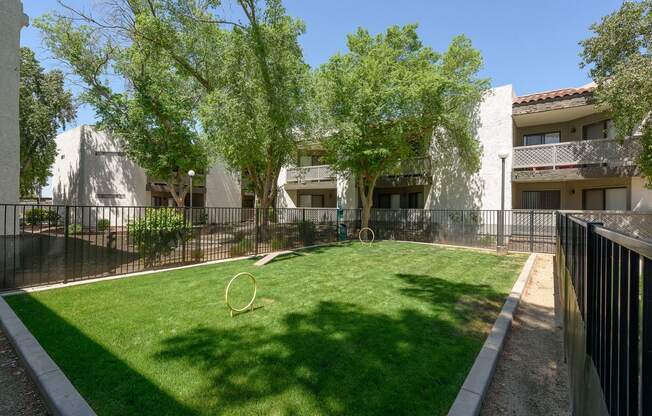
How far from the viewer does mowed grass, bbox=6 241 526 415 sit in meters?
3.31

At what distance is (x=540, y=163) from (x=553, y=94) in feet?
12.3

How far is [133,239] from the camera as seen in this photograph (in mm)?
10688

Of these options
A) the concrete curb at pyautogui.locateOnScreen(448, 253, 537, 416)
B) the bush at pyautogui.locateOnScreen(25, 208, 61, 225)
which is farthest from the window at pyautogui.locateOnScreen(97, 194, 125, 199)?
Result: the concrete curb at pyautogui.locateOnScreen(448, 253, 537, 416)

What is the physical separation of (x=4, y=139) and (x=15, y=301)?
19.4 feet

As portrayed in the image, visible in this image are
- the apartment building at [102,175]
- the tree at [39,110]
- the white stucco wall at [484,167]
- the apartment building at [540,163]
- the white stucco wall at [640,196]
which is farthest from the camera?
the apartment building at [102,175]

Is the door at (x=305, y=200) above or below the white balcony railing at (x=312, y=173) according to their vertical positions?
below

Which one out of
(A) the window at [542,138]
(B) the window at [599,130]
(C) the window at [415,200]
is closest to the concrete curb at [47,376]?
(C) the window at [415,200]

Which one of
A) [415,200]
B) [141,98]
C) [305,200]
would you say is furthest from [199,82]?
[415,200]

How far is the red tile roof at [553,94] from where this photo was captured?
15.9m

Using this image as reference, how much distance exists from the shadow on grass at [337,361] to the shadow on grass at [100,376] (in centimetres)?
43

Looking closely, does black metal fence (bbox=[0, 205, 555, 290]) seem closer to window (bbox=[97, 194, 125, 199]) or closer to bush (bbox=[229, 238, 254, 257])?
bush (bbox=[229, 238, 254, 257])

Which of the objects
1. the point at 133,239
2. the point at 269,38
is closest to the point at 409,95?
the point at 269,38

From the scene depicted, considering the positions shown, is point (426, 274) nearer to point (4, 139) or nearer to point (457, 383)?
point (457, 383)

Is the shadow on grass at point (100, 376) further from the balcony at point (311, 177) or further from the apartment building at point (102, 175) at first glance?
the apartment building at point (102, 175)
